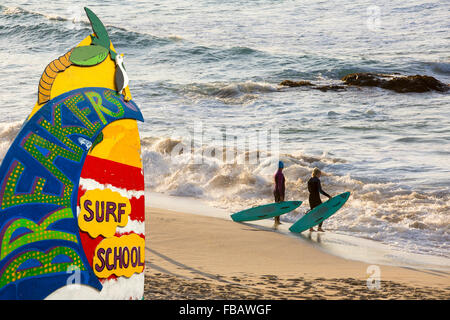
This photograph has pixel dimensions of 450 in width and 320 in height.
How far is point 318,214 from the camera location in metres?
10.0

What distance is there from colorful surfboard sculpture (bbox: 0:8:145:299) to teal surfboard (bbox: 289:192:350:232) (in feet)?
17.3

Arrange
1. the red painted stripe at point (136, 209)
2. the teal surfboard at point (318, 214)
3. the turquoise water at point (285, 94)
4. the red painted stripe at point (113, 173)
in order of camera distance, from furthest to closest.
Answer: the turquoise water at point (285, 94) → the teal surfboard at point (318, 214) → the red painted stripe at point (136, 209) → the red painted stripe at point (113, 173)

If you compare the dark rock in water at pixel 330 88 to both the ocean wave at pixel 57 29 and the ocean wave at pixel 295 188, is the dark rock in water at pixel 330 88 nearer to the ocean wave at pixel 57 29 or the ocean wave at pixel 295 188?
the ocean wave at pixel 295 188

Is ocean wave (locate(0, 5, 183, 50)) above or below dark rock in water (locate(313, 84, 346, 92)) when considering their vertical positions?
above

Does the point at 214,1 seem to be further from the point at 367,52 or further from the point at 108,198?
the point at 108,198

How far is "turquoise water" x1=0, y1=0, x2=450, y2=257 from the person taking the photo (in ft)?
40.9

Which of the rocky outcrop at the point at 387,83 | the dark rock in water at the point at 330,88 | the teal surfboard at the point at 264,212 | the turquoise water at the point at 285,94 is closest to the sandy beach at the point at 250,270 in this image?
the teal surfboard at the point at 264,212

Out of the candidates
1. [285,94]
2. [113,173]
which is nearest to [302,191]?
[113,173]

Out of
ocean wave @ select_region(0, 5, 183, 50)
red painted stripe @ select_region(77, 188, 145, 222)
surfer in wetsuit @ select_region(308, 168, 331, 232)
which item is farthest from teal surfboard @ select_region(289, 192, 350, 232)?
ocean wave @ select_region(0, 5, 183, 50)

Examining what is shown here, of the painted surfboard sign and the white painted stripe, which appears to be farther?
the white painted stripe

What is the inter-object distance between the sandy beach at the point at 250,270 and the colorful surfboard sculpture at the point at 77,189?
5.00 feet

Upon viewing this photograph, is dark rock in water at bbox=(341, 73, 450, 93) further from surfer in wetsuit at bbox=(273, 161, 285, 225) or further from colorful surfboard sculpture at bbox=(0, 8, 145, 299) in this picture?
colorful surfboard sculpture at bbox=(0, 8, 145, 299)

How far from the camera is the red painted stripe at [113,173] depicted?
4516mm

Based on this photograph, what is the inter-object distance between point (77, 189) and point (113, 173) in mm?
394
